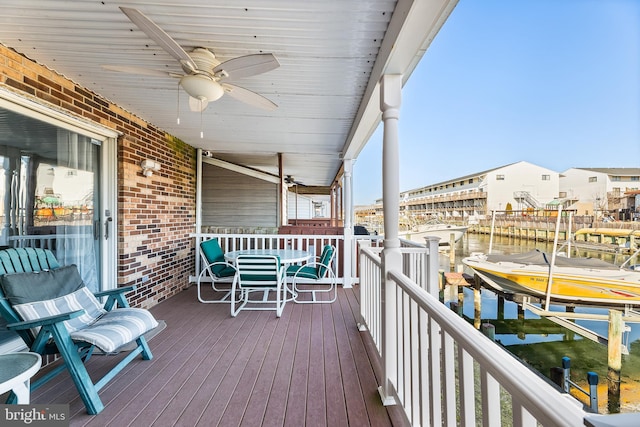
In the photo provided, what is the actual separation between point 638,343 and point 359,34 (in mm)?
9288

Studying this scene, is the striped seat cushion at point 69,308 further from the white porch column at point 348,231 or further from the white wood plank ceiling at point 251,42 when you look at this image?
the white porch column at point 348,231

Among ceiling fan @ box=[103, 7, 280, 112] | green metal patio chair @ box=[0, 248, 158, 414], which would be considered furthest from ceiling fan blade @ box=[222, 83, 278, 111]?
green metal patio chair @ box=[0, 248, 158, 414]

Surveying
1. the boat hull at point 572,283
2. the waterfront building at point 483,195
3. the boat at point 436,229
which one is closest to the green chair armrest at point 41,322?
the waterfront building at point 483,195

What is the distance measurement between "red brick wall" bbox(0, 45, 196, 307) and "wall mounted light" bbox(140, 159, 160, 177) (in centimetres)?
6

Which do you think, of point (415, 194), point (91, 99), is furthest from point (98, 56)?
point (415, 194)

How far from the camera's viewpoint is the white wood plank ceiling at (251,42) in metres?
1.60

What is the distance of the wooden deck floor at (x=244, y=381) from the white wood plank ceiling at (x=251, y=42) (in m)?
2.20

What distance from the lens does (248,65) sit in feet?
6.00

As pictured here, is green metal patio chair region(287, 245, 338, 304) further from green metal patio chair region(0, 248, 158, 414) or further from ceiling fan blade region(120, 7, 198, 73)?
ceiling fan blade region(120, 7, 198, 73)

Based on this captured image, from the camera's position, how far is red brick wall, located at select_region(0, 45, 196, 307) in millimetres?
2293

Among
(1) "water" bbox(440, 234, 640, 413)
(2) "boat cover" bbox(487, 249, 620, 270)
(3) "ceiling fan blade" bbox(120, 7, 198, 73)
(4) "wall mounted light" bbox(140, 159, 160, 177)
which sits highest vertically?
(3) "ceiling fan blade" bbox(120, 7, 198, 73)

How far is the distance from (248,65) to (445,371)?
1975 mm

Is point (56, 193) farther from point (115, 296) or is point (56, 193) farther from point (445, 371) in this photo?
point (445, 371)

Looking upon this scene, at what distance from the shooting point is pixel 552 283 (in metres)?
6.10
